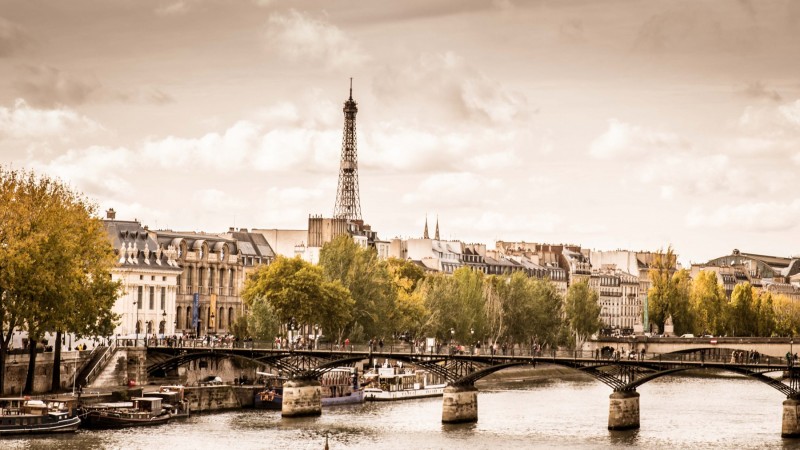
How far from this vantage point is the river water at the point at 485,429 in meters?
85.0

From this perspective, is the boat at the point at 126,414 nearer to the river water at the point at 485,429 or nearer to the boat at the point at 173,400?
the boat at the point at 173,400

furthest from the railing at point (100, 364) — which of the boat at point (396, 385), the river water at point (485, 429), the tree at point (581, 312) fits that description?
the tree at point (581, 312)

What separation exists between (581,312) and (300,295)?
2529 inches

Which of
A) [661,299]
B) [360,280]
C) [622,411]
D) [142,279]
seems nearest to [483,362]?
[622,411]

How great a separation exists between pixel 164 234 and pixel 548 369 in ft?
139

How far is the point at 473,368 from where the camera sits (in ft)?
338

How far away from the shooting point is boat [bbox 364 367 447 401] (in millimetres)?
120938

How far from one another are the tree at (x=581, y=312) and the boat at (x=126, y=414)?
92.7 metres

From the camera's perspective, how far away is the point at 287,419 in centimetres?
10000

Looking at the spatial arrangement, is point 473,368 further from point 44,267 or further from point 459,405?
point 44,267

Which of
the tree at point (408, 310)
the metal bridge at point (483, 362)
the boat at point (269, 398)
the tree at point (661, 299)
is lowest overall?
the boat at point (269, 398)

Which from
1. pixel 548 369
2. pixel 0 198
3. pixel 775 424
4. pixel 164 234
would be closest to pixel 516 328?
pixel 548 369

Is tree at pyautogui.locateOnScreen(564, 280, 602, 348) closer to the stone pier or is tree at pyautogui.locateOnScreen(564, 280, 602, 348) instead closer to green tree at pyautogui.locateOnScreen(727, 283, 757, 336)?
green tree at pyautogui.locateOnScreen(727, 283, 757, 336)

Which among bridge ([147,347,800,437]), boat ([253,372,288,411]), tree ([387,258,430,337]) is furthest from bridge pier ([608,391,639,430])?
tree ([387,258,430,337])
